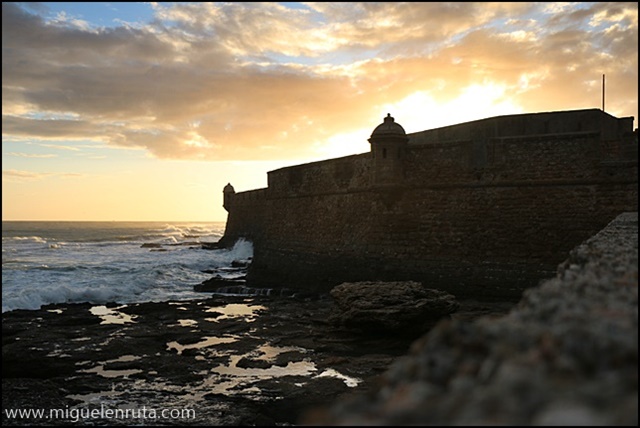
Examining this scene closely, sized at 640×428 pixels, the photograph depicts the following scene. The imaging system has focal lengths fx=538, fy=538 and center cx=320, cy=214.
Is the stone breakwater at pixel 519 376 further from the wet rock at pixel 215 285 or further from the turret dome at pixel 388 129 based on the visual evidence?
the wet rock at pixel 215 285

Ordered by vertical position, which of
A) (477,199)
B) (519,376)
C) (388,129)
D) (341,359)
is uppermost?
(388,129)

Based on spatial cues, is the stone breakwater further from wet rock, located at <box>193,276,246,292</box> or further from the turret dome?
wet rock, located at <box>193,276,246,292</box>

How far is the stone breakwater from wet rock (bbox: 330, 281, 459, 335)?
28.6 ft

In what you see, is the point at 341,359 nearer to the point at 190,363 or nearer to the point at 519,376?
the point at 190,363

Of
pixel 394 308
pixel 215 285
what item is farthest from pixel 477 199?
pixel 215 285

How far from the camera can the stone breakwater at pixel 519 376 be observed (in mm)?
1426

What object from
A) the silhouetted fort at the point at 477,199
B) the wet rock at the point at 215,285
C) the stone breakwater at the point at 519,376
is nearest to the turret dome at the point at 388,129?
the silhouetted fort at the point at 477,199

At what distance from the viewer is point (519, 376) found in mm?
1534

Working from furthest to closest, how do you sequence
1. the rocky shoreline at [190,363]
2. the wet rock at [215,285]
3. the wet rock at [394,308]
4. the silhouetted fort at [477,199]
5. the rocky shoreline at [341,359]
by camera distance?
the wet rock at [215,285] → the silhouetted fort at [477,199] → the wet rock at [394,308] → the rocky shoreline at [190,363] → the rocky shoreline at [341,359]

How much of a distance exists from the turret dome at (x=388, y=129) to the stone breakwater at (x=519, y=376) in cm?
1388

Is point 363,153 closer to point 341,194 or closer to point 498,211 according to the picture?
point 341,194

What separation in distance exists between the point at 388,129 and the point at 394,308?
263 inches

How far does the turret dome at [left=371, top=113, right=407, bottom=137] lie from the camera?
1585 cm

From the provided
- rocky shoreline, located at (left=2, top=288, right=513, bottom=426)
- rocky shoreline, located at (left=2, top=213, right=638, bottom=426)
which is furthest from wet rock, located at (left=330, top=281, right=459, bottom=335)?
rocky shoreline, located at (left=2, top=288, right=513, bottom=426)
